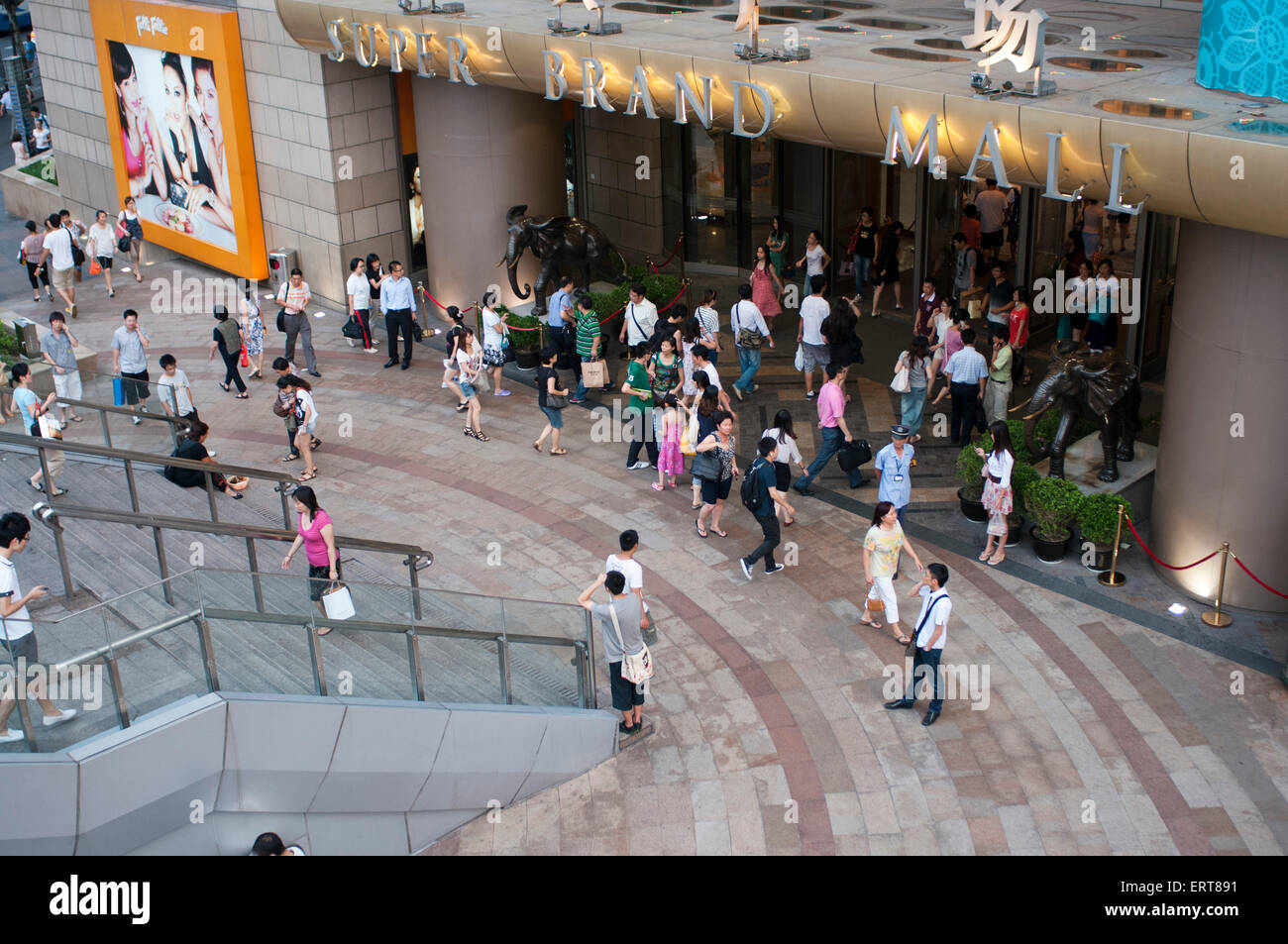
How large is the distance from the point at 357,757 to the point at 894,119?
7589 millimetres

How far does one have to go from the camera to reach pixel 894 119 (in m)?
13.0

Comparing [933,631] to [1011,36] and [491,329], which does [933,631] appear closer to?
[1011,36]

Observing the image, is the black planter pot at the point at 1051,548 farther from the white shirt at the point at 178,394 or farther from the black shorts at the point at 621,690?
the white shirt at the point at 178,394

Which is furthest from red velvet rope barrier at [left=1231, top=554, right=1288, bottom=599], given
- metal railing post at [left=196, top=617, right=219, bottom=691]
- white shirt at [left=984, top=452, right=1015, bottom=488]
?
metal railing post at [left=196, top=617, right=219, bottom=691]

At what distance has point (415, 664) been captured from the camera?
1006cm

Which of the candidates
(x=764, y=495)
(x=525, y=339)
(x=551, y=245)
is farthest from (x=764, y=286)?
(x=764, y=495)

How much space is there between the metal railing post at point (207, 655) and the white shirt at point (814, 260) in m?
12.4

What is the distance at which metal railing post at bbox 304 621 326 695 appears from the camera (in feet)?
30.9

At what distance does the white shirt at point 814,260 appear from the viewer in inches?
773

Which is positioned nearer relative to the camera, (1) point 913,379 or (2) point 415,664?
(2) point 415,664

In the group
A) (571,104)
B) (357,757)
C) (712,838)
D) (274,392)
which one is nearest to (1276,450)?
(712,838)

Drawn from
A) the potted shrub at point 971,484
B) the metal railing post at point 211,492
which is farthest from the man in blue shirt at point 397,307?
the potted shrub at point 971,484

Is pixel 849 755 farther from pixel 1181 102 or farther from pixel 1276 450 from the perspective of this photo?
pixel 1181 102

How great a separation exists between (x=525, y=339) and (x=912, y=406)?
5.94 meters
